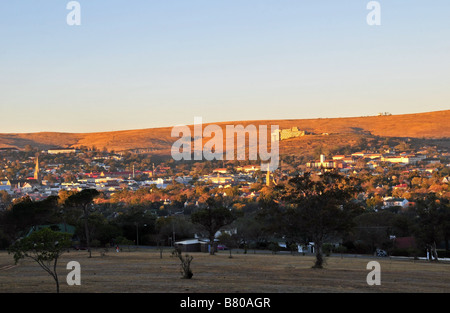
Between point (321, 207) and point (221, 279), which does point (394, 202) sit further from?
point (221, 279)

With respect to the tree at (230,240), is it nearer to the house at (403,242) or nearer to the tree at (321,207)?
the house at (403,242)

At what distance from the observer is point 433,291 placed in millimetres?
30312

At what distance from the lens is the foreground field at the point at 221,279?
29.4 meters

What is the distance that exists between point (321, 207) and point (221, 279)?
12429 millimetres

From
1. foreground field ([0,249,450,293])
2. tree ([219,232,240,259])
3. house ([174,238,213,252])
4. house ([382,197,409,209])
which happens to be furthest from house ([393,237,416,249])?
house ([382,197,409,209])

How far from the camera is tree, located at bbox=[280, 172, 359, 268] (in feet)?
145

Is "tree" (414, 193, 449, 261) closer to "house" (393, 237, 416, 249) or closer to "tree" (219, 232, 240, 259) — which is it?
"house" (393, 237, 416, 249)

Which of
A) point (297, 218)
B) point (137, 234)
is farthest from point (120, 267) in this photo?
point (137, 234)

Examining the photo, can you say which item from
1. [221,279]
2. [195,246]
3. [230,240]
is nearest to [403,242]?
[230,240]

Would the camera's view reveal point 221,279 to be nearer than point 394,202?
Yes

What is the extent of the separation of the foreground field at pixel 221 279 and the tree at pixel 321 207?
2.35 m

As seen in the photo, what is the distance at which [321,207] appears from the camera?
44.6 m
